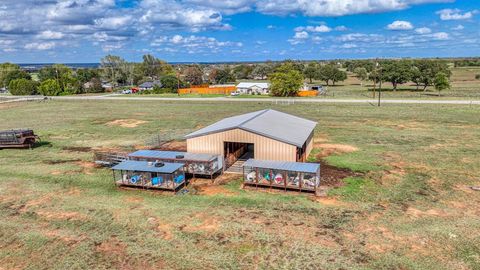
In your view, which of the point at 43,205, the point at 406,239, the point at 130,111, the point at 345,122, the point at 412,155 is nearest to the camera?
the point at 406,239

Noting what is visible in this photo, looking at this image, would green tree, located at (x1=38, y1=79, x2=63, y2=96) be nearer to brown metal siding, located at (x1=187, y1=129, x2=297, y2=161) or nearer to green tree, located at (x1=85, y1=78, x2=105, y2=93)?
green tree, located at (x1=85, y1=78, x2=105, y2=93)

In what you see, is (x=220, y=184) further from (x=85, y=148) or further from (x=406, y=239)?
(x=85, y=148)

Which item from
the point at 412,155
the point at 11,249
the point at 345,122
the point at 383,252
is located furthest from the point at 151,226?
the point at 345,122

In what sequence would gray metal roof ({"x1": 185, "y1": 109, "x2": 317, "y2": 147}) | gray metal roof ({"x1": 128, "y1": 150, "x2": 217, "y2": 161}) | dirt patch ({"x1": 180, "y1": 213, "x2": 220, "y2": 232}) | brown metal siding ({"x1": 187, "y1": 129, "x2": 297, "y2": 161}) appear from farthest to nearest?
gray metal roof ({"x1": 185, "y1": 109, "x2": 317, "y2": 147}) → brown metal siding ({"x1": 187, "y1": 129, "x2": 297, "y2": 161}) → gray metal roof ({"x1": 128, "y1": 150, "x2": 217, "y2": 161}) → dirt patch ({"x1": 180, "y1": 213, "x2": 220, "y2": 232})

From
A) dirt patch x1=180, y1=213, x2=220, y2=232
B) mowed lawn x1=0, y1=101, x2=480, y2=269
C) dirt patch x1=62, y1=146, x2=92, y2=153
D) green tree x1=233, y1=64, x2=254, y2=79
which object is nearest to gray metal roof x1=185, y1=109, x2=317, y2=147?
mowed lawn x1=0, y1=101, x2=480, y2=269

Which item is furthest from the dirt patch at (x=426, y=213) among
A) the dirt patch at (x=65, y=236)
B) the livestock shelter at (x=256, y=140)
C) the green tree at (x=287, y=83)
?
the green tree at (x=287, y=83)

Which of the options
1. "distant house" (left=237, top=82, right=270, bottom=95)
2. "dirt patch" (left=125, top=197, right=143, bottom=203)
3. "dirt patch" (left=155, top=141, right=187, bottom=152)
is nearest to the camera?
"dirt patch" (left=125, top=197, right=143, bottom=203)
